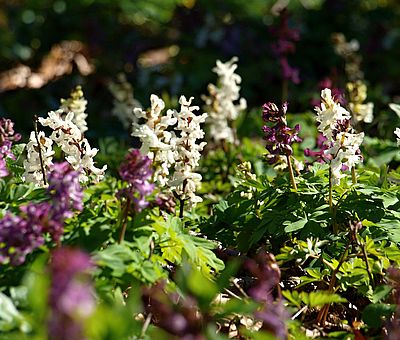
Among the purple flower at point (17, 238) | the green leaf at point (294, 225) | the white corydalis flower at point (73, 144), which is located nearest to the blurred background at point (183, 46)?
the white corydalis flower at point (73, 144)

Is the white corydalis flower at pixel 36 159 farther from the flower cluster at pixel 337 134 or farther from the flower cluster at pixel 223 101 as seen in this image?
the flower cluster at pixel 223 101

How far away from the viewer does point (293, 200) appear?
3.35m

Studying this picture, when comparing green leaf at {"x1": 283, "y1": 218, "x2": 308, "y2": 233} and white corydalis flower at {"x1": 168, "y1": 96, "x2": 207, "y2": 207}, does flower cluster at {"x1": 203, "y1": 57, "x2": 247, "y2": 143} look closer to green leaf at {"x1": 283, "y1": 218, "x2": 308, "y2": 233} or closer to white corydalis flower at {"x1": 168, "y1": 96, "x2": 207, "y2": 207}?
white corydalis flower at {"x1": 168, "y1": 96, "x2": 207, "y2": 207}

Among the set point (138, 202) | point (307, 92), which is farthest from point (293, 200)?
point (307, 92)

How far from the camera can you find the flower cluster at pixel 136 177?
8.41ft

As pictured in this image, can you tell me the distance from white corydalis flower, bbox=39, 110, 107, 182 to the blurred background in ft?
13.5

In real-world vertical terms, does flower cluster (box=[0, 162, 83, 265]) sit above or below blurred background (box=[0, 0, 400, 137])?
above

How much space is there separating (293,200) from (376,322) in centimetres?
80

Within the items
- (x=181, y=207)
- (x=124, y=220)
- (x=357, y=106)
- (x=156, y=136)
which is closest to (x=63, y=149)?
(x=156, y=136)

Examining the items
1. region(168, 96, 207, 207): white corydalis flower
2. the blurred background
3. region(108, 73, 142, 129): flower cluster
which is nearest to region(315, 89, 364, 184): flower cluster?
region(168, 96, 207, 207): white corydalis flower

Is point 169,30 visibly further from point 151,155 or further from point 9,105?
point 151,155

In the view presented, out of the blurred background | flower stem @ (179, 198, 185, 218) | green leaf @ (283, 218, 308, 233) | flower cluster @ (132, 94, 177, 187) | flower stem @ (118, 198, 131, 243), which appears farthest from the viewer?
the blurred background

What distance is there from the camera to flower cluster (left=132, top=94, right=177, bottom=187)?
118 inches

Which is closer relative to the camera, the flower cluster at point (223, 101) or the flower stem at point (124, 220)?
the flower stem at point (124, 220)
